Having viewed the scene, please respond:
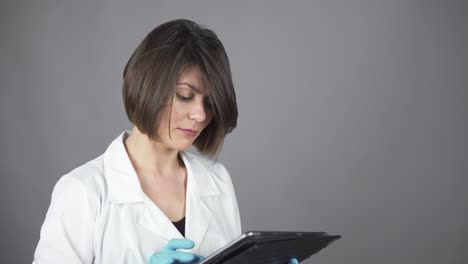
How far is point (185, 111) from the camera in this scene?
176 centimetres

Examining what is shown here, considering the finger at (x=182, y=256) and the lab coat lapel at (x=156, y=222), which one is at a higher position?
the lab coat lapel at (x=156, y=222)

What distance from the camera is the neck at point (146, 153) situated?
1887 mm

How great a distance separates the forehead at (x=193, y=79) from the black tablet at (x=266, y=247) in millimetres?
620

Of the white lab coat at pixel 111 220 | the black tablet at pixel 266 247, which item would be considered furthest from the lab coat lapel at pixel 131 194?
the black tablet at pixel 266 247

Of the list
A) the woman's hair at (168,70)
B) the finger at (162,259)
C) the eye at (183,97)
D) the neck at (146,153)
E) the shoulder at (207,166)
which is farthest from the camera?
the shoulder at (207,166)

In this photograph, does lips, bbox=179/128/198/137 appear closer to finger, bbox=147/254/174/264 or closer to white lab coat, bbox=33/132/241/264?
white lab coat, bbox=33/132/241/264

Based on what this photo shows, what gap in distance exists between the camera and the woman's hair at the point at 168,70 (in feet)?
5.41

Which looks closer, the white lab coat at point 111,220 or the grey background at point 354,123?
the white lab coat at point 111,220

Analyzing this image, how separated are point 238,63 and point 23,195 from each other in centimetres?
164

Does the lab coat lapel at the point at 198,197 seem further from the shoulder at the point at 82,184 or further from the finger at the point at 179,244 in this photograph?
the shoulder at the point at 82,184

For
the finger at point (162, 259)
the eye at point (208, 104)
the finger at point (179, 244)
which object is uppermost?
the eye at point (208, 104)

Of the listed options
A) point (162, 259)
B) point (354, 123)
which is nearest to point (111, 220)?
point (162, 259)

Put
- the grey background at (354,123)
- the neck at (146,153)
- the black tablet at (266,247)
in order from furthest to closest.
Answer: the grey background at (354,123), the neck at (146,153), the black tablet at (266,247)

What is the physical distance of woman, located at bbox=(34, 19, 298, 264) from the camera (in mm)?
1600
